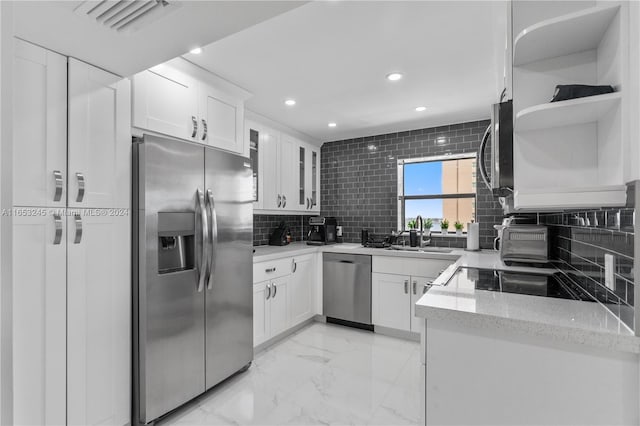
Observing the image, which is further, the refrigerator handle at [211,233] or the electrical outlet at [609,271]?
the refrigerator handle at [211,233]

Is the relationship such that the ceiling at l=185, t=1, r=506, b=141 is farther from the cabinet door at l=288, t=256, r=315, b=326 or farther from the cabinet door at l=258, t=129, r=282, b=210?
the cabinet door at l=288, t=256, r=315, b=326

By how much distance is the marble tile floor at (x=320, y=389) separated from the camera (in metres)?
1.99

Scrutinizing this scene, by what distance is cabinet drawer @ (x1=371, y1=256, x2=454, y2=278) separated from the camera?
3.13 m

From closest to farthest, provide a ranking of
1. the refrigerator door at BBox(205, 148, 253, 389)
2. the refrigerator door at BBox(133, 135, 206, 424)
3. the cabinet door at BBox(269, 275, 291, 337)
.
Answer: the refrigerator door at BBox(133, 135, 206, 424), the refrigerator door at BBox(205, 148, 253, 389), the cabinet door at BBox(269, 275, 291, 337)

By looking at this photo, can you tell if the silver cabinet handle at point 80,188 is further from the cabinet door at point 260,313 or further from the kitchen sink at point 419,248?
the kitchen sink at point 419,248

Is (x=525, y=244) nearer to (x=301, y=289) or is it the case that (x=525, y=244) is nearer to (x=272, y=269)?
(x=272, y=269)

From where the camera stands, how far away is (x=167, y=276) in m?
1.94

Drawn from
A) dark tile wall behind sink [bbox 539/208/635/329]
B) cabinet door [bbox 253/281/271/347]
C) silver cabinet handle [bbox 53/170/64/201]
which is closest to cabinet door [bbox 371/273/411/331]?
cabinet door [bbox 253/281/271/347]

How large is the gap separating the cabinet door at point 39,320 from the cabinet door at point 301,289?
2.04 m

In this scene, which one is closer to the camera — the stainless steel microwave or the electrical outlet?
the electrical outlet

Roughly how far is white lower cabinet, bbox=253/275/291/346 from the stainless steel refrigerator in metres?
0.31

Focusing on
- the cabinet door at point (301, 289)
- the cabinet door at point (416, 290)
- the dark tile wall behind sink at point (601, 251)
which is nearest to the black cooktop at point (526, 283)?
the dark tile wall behind sink at point (601, 251)

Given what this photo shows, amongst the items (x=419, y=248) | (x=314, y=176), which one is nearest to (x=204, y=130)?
(x=314, y=176)

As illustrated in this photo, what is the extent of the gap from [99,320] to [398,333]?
2.68 meters
